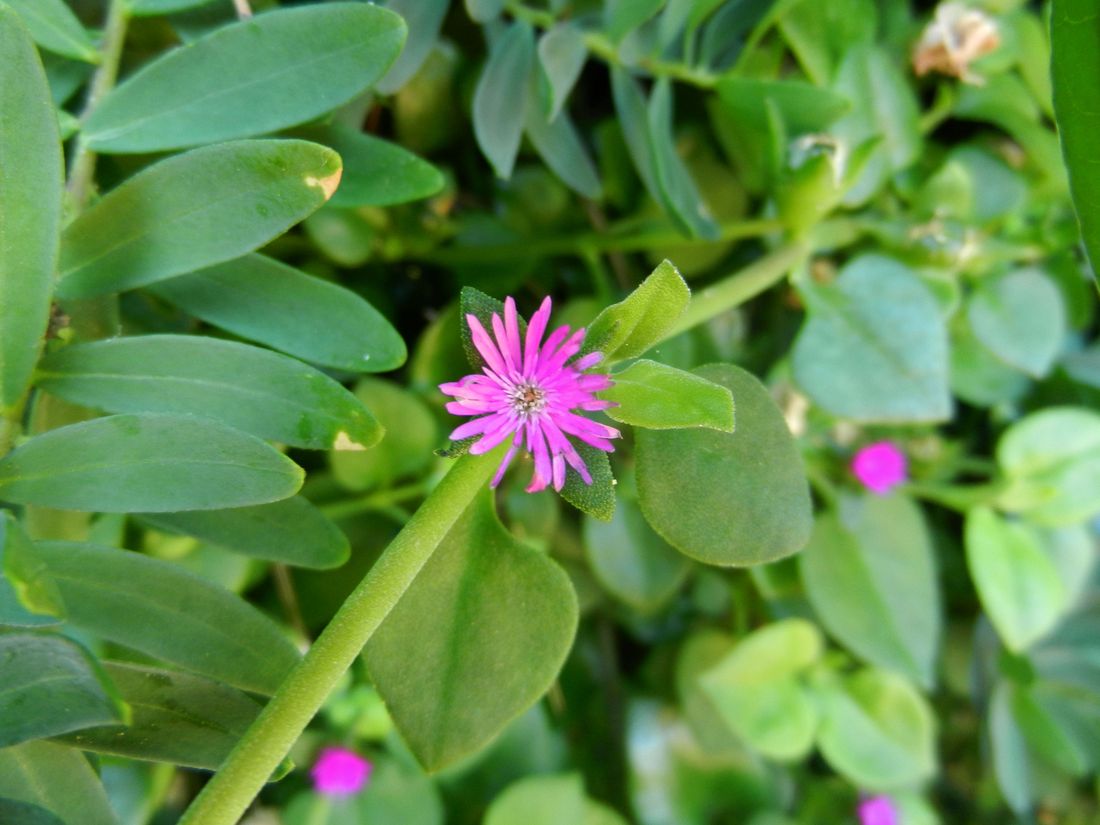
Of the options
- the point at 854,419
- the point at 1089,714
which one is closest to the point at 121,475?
the point at 854,419

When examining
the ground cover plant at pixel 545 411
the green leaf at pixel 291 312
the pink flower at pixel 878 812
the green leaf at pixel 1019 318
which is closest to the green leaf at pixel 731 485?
the ground cover plant at pixel 545 411

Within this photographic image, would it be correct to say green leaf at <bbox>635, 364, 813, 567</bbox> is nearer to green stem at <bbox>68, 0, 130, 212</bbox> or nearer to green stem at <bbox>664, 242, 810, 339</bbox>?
green stem at <bbox>664, 242, 810, 339</bbox>

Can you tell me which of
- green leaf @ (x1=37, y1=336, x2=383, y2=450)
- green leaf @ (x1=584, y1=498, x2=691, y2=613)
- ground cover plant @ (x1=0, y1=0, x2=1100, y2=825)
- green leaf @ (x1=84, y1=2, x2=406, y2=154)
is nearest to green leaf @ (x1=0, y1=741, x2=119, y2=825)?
ground cover plant @ (x1=0, y1=0, x2=1100, y2=825)

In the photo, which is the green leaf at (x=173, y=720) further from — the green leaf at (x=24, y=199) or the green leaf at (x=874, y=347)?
the green leaf at (x=874, y=347)

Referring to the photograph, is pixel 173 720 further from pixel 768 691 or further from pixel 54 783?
pixel 768 691

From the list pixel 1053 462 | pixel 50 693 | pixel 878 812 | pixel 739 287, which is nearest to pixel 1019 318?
pixel 1053 462

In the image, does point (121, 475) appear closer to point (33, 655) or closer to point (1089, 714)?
point (33, 655)
